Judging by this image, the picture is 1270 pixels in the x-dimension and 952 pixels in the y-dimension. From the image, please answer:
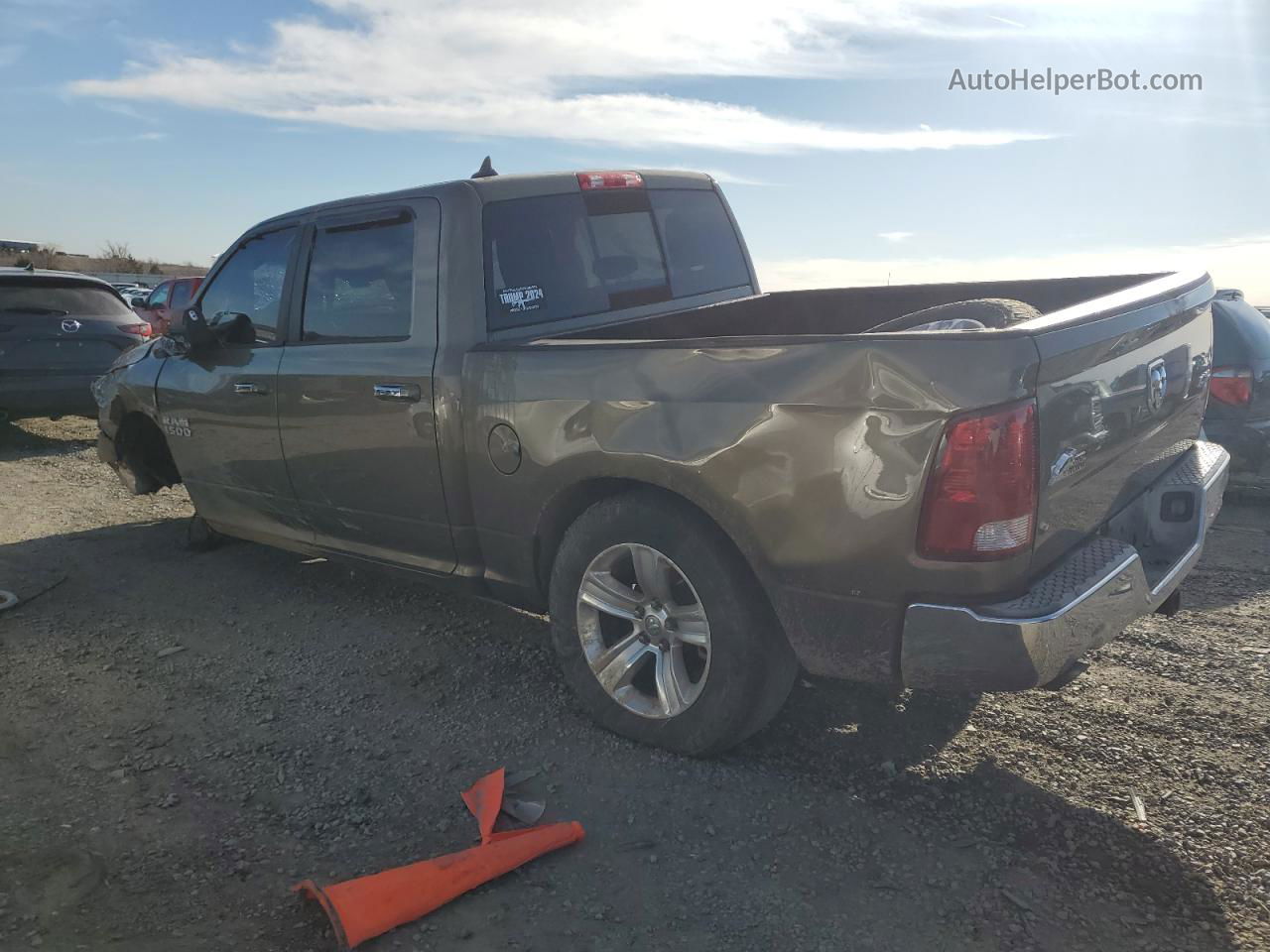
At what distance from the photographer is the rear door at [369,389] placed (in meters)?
3.87

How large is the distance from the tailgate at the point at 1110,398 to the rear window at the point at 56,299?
9587mm

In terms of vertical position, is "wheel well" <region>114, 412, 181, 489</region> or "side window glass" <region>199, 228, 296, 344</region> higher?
"side window glass" <region>199, 228, 296, 344</region>

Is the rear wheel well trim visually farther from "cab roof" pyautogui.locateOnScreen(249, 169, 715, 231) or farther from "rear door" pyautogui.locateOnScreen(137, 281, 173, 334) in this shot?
"rear door" pyautogui.locateOnScreen(137, 281, 173, 334)

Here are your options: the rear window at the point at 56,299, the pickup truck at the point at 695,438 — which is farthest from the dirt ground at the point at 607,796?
the rear window at the point at 56,299

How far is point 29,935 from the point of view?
8.14 ft

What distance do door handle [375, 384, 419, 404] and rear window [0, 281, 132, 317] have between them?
7.20 m

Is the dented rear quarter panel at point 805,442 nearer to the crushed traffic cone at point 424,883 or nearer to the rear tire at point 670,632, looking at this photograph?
the rear tire at point 670,632

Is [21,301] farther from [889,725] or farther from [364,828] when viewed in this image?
[889,725]

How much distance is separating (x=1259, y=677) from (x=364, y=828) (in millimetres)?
3267

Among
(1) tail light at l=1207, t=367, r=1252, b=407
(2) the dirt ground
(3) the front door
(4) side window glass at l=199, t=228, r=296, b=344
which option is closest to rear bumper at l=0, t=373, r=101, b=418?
(3) the front door

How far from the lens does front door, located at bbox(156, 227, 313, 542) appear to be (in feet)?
15.3

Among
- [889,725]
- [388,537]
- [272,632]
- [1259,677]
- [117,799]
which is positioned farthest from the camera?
[272,632]

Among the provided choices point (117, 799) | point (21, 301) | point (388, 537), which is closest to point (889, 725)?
point (388, 537)

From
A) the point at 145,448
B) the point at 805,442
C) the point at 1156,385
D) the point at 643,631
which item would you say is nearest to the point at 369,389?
the point at 643,631
